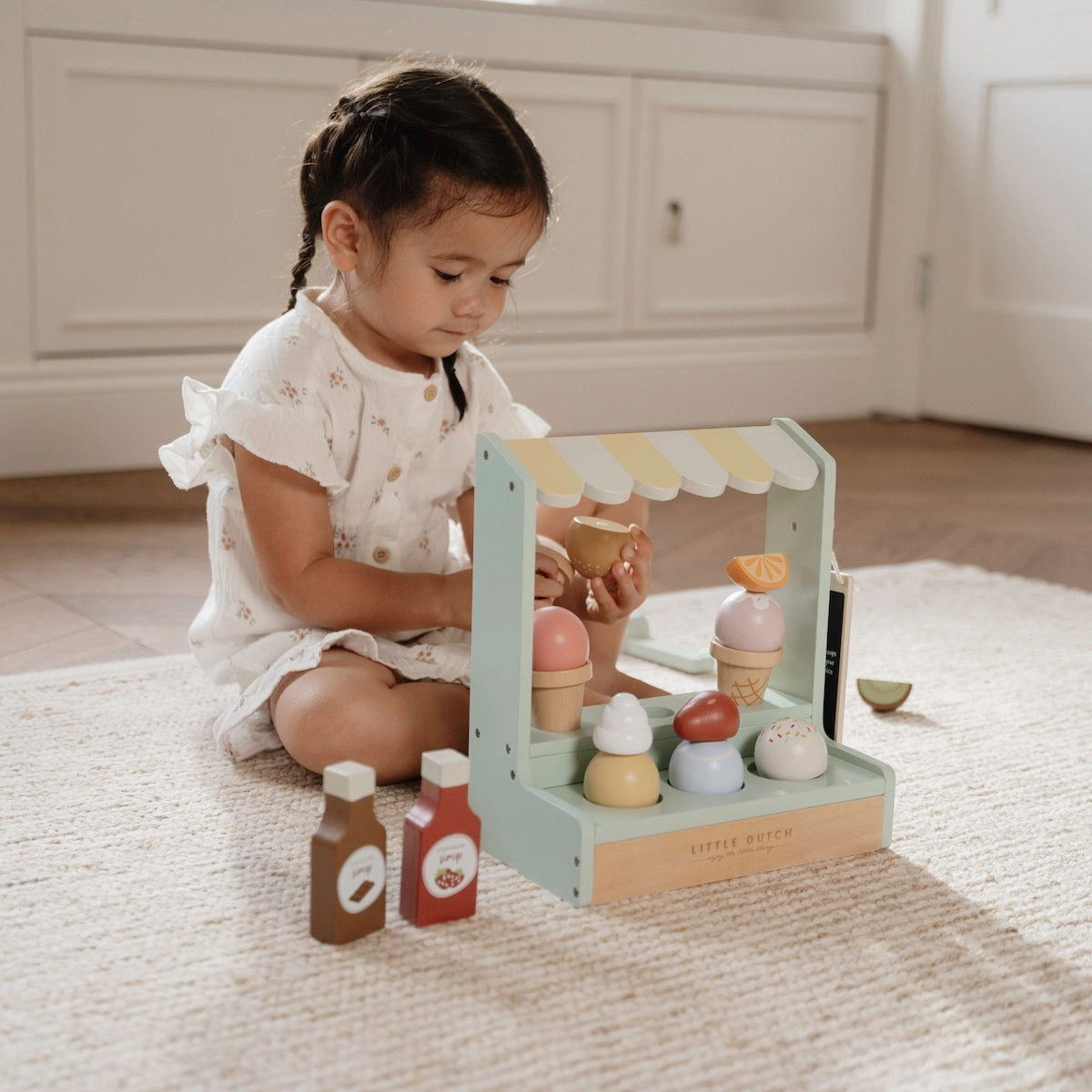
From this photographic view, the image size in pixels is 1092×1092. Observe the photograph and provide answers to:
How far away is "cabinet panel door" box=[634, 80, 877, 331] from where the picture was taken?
2.33m

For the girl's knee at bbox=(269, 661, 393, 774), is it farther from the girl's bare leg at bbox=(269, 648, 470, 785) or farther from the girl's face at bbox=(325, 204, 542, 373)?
the girl's face at bbox=(325, 204, 542, 373)

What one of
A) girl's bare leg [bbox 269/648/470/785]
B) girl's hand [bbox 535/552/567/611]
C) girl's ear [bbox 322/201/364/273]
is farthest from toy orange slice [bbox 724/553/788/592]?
girl's ear [bbox 322/201/364/273]

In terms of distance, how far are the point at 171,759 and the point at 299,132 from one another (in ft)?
4.12

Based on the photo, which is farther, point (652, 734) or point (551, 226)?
point (551, 226)

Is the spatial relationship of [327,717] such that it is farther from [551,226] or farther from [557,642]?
[551,226]

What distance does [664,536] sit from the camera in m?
1.72

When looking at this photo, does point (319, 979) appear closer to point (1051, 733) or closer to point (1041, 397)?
point (1051, 733)

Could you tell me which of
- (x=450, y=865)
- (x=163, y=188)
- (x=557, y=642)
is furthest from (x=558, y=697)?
(x=163, y=188)

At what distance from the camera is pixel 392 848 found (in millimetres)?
822

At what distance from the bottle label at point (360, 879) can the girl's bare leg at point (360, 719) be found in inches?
8.0

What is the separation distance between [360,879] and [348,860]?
0.02 m

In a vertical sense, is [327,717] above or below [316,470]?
below

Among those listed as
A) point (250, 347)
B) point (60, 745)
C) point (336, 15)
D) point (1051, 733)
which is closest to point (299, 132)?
point (336, 15)

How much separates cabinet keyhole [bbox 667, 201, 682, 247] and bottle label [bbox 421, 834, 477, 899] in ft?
5.81
